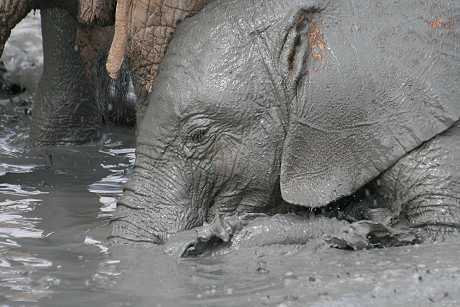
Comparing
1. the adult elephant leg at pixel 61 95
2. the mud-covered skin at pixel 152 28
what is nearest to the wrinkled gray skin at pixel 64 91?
the adult elephant leg at pixel 61 95

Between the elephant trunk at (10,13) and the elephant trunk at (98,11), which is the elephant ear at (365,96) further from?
the elephant trunk at (10,13)

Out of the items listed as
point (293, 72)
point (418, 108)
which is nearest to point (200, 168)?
point (293, 72)

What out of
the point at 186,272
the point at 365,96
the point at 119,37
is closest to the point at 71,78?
the point at 119,37

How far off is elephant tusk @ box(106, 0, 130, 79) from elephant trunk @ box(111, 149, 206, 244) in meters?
0.45

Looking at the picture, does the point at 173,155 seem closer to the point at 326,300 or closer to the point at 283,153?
the point at 283,153

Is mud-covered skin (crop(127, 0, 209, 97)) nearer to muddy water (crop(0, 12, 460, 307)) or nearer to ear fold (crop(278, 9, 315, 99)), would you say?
ear fold (crop(278, 9, 315, 99))

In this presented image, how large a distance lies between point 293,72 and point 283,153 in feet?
1.21

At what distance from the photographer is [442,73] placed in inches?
223

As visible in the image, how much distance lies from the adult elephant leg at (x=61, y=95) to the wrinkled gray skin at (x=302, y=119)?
9.36ft

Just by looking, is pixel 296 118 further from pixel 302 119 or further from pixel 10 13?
pixel 10 13

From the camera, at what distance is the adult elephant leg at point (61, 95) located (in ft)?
28.7

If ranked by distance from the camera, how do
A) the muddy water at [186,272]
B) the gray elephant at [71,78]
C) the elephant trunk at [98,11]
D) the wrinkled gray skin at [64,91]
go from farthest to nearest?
the wrinkled gray skin at [64,91] → the gray elephant at [71,78] → the elephant trunk at [98,11] → the muddy water at [186,272]

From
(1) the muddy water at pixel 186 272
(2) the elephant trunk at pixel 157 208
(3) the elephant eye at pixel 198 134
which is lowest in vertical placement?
(1) the muddy water at pixel 186 272

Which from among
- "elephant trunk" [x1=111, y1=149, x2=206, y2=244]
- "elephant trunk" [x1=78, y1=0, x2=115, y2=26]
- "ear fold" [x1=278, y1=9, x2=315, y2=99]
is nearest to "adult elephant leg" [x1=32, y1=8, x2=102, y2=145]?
"elephant trunk" [x1=78, y1=0, x2=115, y2=26]
